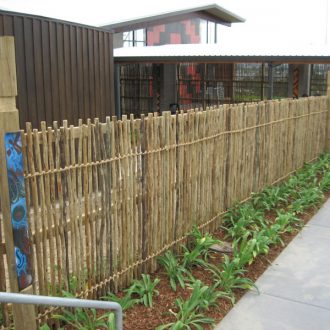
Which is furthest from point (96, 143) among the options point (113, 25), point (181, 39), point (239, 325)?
point (181, 39)

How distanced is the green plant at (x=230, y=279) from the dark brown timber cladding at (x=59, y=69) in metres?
4.07

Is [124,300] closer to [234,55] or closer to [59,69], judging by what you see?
[59,69]

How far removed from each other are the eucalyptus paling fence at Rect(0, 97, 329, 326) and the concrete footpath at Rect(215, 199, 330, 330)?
3.46 feet

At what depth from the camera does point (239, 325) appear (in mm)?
4059

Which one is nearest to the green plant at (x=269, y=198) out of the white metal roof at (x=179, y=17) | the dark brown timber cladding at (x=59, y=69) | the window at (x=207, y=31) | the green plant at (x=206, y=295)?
the green plant at (x=206, y=295)

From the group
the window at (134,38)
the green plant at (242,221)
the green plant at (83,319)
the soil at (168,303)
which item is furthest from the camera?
the window at (134,38)

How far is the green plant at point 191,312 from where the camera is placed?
3.84 m

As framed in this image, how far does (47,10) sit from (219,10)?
33.0ft

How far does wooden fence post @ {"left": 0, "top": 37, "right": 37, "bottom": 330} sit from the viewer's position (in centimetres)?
308

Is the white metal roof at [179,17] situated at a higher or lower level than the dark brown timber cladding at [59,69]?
higher

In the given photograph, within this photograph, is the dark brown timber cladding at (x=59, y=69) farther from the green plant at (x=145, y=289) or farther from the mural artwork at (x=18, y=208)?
the mural artwork at (x=18, y=208)

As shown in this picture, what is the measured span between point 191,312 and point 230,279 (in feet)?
2.41

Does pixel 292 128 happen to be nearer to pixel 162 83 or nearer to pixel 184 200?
pixel 184 200

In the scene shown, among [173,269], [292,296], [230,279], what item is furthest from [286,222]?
[173,269]
